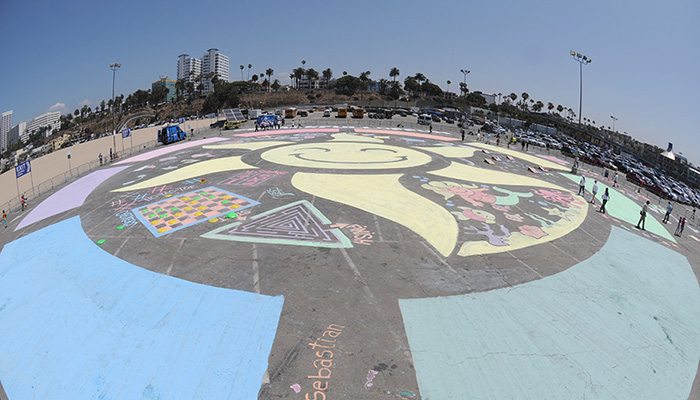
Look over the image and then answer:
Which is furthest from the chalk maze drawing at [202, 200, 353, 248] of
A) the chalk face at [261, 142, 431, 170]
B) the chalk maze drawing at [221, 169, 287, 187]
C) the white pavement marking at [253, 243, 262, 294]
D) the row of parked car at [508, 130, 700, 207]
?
the row of parked car at [508, 130, 700, 207]

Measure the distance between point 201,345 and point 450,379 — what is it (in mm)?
7553

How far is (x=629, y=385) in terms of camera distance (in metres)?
10.4

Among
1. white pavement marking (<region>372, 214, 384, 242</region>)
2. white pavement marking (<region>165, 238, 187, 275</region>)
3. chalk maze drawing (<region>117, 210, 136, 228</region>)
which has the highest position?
white pavement marking (<region>372, 214, 384, 242</region>)

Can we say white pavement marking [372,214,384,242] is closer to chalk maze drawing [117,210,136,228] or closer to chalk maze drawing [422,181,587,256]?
chalk maze drawing [422,181,587,256]

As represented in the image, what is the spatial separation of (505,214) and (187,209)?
20125 mm

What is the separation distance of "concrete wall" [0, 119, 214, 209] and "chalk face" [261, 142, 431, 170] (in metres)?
20.5

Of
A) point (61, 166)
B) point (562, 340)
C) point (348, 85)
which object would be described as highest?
point (348, 85)

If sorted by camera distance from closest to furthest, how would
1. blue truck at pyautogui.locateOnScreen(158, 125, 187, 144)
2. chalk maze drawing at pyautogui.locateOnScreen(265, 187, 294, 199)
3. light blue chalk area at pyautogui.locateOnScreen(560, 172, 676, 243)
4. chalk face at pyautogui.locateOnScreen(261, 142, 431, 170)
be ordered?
light blue chalk area at pyautogui.locateOnScreen(560, 172, 676, 243), chalk maze drawing at pyautogui.locateOnScreen(265, 187, 294, 199), chalk face at pyautogui.locateOnScreen(261, 142, 431, 170), blue truck at pyautogui.locateOnScreen(158, 125, 187, 144)

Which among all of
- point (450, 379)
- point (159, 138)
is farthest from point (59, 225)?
point (159, 138)

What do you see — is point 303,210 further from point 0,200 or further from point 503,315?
point 0,200

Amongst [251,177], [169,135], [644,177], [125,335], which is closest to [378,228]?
[125,335]

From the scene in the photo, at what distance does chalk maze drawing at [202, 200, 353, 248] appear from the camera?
59.3 ft

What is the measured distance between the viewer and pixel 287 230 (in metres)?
19.3

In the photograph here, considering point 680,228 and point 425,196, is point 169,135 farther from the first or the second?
point 680,228
